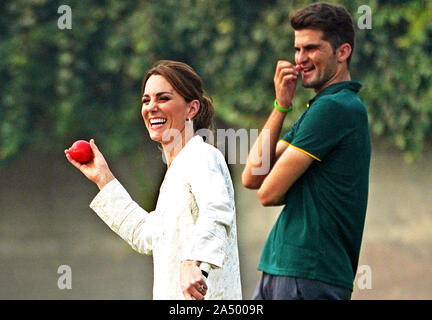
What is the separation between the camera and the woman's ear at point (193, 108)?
3.27 metres

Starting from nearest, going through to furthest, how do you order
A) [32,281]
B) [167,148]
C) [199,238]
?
[199,238], [167,148], [32,281]

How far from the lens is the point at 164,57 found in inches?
301

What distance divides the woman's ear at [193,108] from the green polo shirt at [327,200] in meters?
0.40

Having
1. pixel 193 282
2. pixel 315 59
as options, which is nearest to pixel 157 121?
pixel 315 59

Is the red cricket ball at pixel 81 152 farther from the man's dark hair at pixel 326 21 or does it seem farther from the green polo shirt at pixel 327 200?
the man's dark hair at pixel 326 21

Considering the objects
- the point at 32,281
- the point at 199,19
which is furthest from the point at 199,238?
the point at 32,281

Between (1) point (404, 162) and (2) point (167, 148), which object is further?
(1) point (404, 162)

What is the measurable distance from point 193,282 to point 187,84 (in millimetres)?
828

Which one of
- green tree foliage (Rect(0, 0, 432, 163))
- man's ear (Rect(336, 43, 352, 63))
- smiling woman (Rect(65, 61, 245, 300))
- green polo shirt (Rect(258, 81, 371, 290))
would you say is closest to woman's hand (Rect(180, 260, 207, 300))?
smiling woman (Rect(65, 61, 245, 300))
